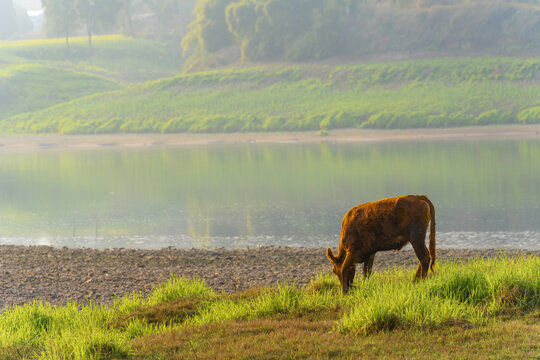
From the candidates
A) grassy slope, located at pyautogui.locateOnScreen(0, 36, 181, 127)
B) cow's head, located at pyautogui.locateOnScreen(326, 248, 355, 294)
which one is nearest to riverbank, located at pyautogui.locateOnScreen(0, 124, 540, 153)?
grassy slope, located at pyautogui.locateOnScreen(0, 36, 181, 127)

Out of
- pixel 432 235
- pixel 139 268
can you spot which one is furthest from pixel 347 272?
pixel 139 268

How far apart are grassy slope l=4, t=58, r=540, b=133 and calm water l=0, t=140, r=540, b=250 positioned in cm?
860

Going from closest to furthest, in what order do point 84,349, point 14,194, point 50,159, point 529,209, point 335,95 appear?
point 84,349 → point 529,209 → point 14,194 → point 50,159 → point 335,95

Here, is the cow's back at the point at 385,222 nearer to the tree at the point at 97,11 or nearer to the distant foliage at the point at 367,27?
the distant foliage at the point at 367,27

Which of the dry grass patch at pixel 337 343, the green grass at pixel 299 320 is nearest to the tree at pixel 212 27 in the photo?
the green grass at pixel 299 320

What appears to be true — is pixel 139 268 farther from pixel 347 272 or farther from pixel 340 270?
pixel 347 272

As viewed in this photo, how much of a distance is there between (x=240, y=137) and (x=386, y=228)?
139 feet

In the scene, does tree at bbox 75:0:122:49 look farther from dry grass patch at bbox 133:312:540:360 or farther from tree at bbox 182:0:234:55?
dry grass patch at bbox 133:312:540:360

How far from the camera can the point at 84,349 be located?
608 centimetres

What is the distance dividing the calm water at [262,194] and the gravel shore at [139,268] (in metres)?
1.77

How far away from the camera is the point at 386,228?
26.0 ft

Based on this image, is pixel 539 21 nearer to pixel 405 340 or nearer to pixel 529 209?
pixel 529 209

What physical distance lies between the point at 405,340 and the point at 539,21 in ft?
214

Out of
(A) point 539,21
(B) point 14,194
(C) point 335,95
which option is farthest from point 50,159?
(A) point 539,21
